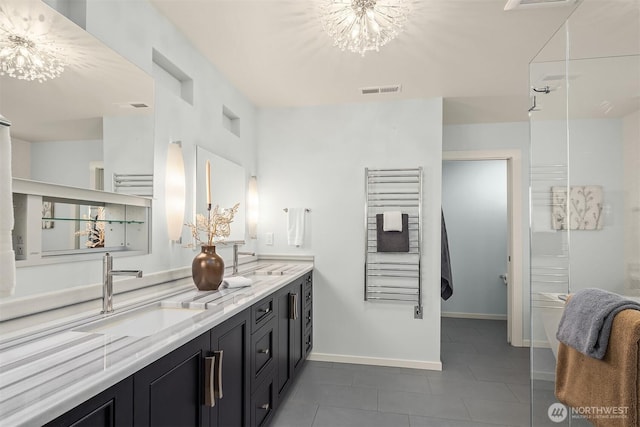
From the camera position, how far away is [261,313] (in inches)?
79.6

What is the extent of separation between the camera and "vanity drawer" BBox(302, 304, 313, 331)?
3.10 m

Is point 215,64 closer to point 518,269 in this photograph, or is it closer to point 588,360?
point 588,360

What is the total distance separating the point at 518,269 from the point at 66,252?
4.12 metres

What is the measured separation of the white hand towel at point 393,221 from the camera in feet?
10.6

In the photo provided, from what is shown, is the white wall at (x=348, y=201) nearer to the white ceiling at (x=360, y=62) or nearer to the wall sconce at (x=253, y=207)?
the wall sconce at (x=253, y=207)

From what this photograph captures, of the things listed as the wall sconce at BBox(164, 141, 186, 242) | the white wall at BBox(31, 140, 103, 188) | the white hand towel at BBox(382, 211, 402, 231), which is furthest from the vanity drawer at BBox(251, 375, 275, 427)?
the white hand towel at BBox(382, 211, 402, 231)

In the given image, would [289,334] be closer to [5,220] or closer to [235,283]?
[235,283]

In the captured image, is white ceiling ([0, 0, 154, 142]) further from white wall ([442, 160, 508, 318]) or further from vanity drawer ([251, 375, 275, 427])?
white wall ([442, 160, 508, 318])

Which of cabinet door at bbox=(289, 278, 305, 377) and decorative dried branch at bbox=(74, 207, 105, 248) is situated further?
cabinet door at bbox=(289, 278, 305, 377)

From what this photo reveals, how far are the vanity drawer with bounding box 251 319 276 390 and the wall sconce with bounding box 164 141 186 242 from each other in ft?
2.53

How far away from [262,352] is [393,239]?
1669 millimetres

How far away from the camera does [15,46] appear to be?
3.97 ft

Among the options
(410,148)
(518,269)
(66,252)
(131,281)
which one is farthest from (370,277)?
Result: (66,252)

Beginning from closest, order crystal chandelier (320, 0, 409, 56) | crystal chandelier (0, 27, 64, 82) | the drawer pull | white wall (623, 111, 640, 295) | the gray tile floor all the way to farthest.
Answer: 1. crystal chandelier (0, 27, 64, 82)
2. white wall (623, 111, 640, 295)
3. crystal chandelier (320, 0, 409, 56)
4. the gray tile floor
5. the drawer pull
